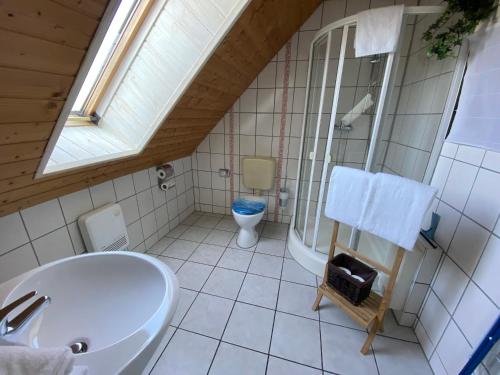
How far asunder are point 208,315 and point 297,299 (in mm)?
646

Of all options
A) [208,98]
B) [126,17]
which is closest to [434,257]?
[208,98]

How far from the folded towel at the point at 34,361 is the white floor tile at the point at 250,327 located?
3.52 ft

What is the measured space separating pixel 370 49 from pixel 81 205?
2.05 meters

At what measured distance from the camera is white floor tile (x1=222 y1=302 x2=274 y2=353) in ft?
4.17

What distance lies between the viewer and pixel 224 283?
1698 mm

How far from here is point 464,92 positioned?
1113 mm

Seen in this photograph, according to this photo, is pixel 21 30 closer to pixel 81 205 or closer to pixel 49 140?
pixel 49 140

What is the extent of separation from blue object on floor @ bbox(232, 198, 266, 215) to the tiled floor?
1.37 feet

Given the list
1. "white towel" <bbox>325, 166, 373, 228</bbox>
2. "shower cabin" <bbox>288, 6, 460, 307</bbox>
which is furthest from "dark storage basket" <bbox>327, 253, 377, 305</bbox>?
"white towel" <bbox>325, 166, 373, 228</bbox>

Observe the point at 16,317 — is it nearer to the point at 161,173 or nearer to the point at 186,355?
the point at 186,355

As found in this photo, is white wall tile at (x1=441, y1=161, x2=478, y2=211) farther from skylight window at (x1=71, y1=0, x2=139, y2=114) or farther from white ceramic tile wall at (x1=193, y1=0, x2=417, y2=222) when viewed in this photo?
skylight window at (x1=71, y1=0, x2=139, y2=114)

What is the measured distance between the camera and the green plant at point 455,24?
985 mm

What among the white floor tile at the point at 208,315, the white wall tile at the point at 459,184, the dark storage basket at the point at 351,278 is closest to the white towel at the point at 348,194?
the dark storage basket at the point at 351,278

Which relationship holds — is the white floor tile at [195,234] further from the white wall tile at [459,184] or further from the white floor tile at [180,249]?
the white wall tile at [459,184]
